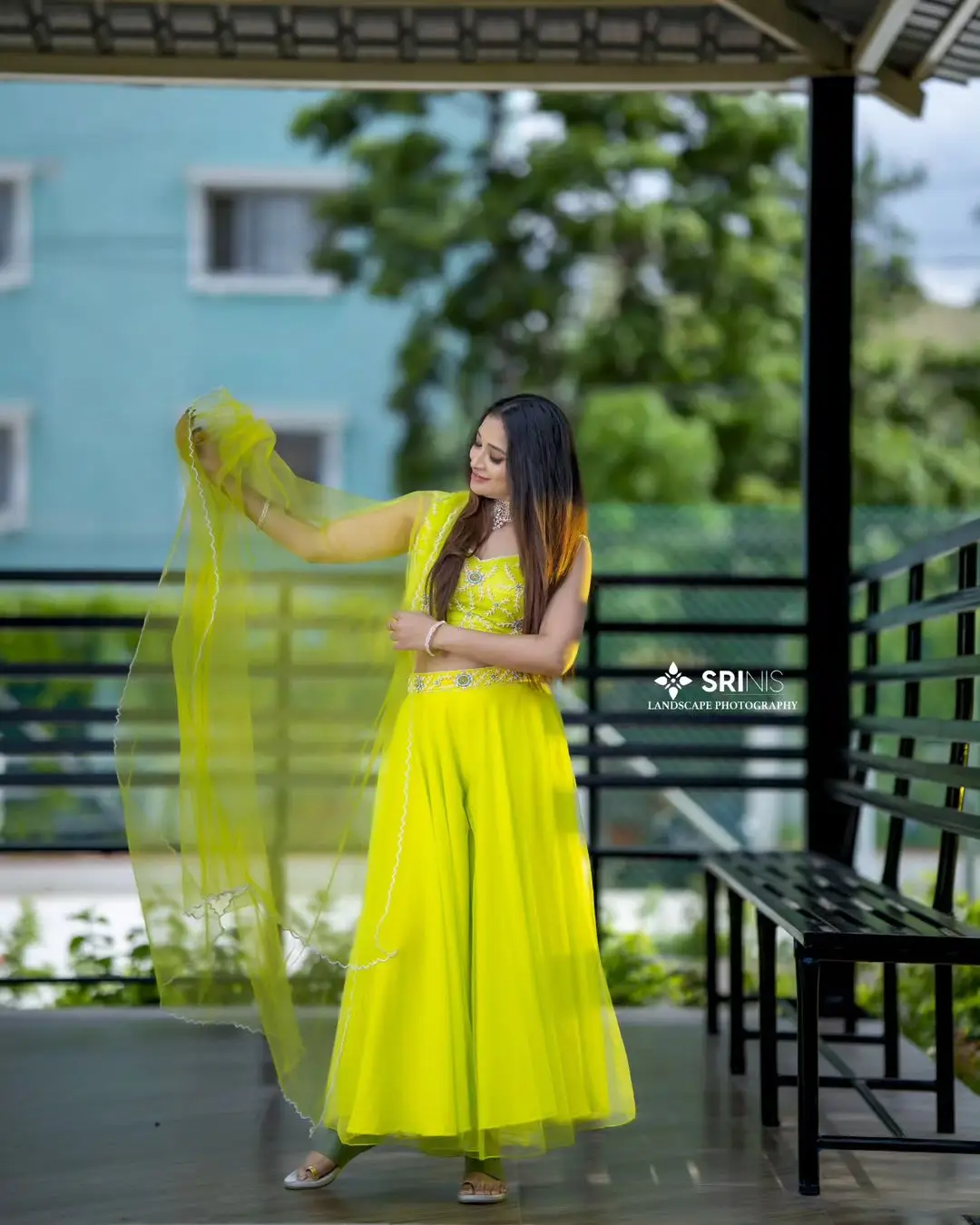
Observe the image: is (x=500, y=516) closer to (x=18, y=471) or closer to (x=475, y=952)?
(x=475, y=952)

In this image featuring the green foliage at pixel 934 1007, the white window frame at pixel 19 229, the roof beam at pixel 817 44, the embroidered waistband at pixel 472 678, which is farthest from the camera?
the white window frame at pixel 19 229

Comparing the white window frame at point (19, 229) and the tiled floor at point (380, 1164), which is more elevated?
the white window frame at point (19, 229)

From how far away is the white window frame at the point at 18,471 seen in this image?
13945 mm

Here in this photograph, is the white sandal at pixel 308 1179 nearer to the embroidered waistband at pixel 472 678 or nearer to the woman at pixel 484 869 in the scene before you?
the woman at pixel 484 869

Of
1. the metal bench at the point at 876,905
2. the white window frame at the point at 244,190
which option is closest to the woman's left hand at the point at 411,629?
the metal bench at the point at 876,905

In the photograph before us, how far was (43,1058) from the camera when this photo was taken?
4043mm

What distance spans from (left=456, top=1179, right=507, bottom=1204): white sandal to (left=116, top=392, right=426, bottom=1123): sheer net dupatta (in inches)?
12.4

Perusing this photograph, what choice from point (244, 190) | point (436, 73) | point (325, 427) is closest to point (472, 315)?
point (325, 427)

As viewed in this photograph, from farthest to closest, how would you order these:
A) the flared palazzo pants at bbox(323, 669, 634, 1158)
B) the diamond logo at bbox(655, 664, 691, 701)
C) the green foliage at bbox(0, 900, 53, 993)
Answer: the green foliage at bbox(0, 900, 53, 993), the diamond logo at bbox(655, 664, 691, 701), the flared palazzo pants at bbox(323, 669, 634, 1158)

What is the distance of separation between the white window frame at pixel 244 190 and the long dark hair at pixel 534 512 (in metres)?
10.8

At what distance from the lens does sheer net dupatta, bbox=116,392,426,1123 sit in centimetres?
299

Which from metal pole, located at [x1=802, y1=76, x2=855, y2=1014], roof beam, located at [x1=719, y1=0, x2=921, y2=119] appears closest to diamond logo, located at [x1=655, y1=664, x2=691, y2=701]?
A: metal pole, located at [x1=802, y1=76, x2=855, y2=1014]

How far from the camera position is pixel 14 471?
553 inches

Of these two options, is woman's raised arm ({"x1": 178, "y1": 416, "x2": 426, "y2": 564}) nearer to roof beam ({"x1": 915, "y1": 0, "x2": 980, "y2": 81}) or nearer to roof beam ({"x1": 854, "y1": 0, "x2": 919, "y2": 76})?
roof beam ({"x1": 854, "y1": 0, "x2": 919, "y2": 76})
